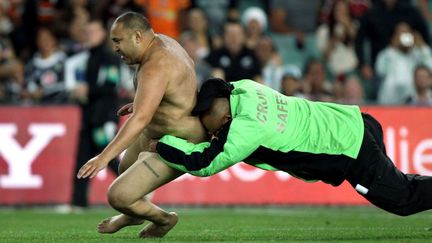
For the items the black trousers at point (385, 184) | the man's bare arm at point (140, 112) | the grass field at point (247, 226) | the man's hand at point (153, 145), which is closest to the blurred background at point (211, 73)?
the grass field at point (247, 226)

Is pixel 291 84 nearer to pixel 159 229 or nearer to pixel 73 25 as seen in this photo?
pixel 73 25

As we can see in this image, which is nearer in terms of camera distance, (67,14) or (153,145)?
(153,145)

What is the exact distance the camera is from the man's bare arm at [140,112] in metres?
10.1

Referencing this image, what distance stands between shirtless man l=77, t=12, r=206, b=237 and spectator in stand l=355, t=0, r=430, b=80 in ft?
34.0

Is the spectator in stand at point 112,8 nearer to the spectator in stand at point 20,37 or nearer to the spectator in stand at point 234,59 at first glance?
the spectator in stand at point 20,37

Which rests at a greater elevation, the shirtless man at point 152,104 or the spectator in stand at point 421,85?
the shirtless man at point 152,104

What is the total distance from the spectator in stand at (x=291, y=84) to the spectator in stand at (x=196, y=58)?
1.25 metres

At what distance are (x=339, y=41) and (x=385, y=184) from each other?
36.1 ft

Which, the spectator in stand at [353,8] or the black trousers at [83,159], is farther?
the spectator in stand at [353,8]

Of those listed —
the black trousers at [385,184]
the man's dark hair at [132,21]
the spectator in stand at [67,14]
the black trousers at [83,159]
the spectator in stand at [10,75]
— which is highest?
the man's dark hair at [132,21]

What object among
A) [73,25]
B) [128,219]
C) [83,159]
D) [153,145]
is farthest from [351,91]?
[153,145]

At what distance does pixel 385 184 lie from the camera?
34.0 ft

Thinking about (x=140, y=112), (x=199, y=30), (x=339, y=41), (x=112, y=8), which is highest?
(x=140, y=112)

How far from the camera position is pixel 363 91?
66.3 ft
